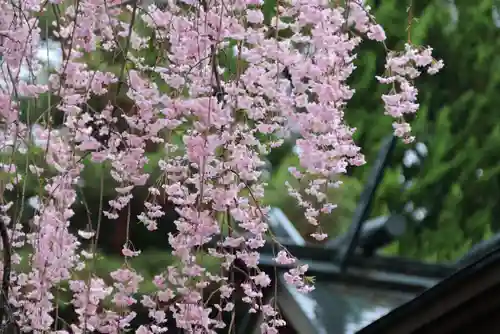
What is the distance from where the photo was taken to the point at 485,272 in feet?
3.80

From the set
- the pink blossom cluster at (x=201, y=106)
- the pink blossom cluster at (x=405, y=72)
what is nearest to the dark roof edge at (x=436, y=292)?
the pink blossom cluster at (x=201, y=106)

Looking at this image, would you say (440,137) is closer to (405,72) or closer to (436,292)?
(405,72)

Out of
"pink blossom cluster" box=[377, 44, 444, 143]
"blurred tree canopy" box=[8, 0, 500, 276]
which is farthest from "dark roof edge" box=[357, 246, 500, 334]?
"blurred tree canopy" box=[8, 0, 500, 276]

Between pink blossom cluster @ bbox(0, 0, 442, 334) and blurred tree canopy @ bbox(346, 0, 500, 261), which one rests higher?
pink blossom cluster @ bbox(0, 0, 442, 334)

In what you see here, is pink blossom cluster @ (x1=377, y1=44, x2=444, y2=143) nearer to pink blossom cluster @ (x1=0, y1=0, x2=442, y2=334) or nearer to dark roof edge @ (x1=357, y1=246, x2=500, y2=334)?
pink blossom cluster @ (x1=0, y1=0, x2=442, y2=334)

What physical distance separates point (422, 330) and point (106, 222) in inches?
102

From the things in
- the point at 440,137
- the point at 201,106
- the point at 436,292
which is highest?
the point at 201,106

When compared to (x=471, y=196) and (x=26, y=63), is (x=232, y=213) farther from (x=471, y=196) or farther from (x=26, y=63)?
(x=471, y=196)

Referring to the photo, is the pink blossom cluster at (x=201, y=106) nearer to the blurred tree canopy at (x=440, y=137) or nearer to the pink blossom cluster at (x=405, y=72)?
the pink blossom cluster at (x=405, y=72)

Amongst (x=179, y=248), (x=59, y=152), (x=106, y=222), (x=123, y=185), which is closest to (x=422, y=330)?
(x=179, y=248)

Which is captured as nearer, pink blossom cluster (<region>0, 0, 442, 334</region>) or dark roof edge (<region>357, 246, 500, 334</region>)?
dark roof edge (<region>357, 246, 500, 334</region>)

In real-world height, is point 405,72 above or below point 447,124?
above

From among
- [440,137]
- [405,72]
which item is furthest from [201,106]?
[440,137]

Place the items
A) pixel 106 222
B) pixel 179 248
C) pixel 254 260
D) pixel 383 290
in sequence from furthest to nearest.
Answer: pixel 106 222, pixel 383 290, pixel 254 260, pixel 179 248
